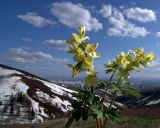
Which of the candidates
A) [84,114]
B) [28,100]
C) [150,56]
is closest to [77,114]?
[84,114]

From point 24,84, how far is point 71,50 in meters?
69.1

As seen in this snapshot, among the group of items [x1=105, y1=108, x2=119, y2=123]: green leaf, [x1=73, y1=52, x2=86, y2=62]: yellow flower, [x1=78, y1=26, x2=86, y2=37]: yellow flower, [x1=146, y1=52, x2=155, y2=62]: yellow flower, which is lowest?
[x1=105, y1=108, x2=119, y2=123]: green leaf

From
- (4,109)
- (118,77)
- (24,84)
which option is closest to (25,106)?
(4,109)

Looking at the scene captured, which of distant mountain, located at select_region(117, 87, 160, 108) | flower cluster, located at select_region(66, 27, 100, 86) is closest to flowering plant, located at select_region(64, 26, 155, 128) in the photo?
flower cluster, located at select_region(66, 27, 100, 86)

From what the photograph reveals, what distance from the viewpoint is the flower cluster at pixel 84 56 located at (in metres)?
4.27

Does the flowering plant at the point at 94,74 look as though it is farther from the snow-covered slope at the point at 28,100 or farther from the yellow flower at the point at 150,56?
the snow-covered slope at the point at 28,100

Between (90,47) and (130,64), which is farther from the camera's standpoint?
(130,64)

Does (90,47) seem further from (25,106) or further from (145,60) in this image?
(25,106)

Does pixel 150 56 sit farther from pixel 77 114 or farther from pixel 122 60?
pixel 77 114

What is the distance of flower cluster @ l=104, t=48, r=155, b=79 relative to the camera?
4.84m

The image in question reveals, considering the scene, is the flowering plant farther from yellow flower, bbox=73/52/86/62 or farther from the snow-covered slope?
the snow-covered slope

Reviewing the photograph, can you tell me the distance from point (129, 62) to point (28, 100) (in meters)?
60.3

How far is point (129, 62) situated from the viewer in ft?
16.0

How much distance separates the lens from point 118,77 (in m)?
5.05
